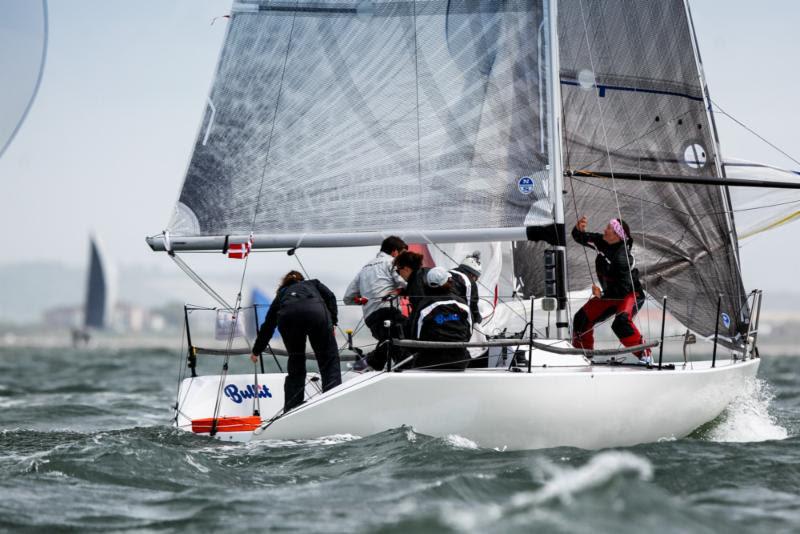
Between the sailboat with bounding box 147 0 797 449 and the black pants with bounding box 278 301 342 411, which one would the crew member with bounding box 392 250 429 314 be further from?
the black pants with bounding box 278 301 342 411

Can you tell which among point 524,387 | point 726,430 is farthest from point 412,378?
point 726,430

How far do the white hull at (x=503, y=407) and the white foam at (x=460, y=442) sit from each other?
0.10 feet

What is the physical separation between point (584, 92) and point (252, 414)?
3.57 meters

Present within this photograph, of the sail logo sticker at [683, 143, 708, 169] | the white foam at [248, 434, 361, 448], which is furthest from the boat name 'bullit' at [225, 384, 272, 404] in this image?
the sail logo sticker at [683, 143, 708, 169]

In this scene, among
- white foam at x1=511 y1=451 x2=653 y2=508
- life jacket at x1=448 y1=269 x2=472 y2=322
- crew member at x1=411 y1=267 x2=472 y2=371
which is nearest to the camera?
white foam at x1=511 y1=451 x2=653 y2=508

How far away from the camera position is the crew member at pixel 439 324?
251 inches

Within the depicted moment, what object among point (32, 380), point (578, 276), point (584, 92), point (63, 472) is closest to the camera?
point (63, 472)

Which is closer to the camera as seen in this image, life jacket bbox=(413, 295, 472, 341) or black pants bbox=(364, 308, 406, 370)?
life jacket bbox=(413, 295, 472, 341)

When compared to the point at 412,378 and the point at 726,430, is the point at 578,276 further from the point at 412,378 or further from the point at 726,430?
the point at 412,378

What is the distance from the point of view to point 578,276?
9180 mm

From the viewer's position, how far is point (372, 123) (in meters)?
7.44

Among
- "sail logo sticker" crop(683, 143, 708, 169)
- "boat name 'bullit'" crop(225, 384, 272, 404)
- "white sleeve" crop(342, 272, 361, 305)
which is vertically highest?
"sail logo sticker" crop(683, 143, 708, 169)

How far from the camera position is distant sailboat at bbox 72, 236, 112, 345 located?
67.7 meters

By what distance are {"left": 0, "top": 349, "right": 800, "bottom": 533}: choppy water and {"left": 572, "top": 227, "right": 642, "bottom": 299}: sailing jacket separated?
107cm
